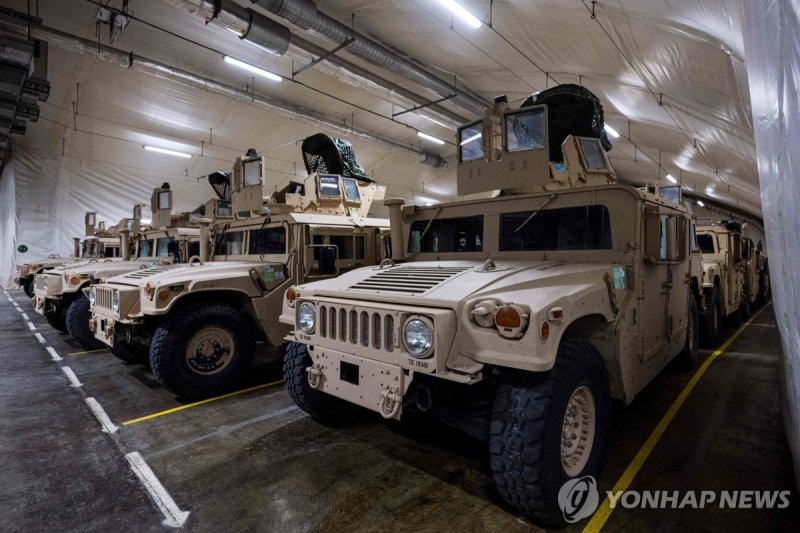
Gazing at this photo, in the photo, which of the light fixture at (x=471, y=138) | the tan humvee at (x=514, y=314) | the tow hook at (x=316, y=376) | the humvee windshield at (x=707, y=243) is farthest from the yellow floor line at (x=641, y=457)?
the humvee windshield at (x=707, y=243)

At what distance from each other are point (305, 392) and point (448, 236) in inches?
69.1

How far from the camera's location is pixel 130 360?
559cm

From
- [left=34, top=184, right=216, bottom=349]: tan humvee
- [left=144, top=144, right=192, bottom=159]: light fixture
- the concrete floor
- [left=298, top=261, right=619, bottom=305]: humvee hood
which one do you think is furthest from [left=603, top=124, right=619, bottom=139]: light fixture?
[left=144, top=144, right=192, bottom=159]: light fixture

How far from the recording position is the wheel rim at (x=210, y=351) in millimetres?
4258

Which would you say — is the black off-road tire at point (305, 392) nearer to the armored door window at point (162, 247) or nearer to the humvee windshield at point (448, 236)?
the humvee windshield at point (448, 236)

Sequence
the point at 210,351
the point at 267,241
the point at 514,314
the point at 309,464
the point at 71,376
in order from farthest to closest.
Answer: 1. the point at 267,241
2. the point at 71,376
3. the point at 210,351
4. the point at 309,464
5. the point at 514,314

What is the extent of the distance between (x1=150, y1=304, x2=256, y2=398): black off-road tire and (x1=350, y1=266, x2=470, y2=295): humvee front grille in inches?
84.7

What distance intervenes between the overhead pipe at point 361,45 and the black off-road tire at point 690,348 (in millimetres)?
6857

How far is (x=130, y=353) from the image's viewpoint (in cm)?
533

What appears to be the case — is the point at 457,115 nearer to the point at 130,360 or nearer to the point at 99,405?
the point at 130,360

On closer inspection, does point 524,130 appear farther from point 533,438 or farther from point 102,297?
point 102,297

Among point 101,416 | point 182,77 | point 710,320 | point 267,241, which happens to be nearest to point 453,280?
point 267,241

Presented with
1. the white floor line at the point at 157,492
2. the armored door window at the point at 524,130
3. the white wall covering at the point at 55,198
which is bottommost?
the white floor line at the point at 157,492

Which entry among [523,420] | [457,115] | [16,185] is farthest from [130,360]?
[16,185]
